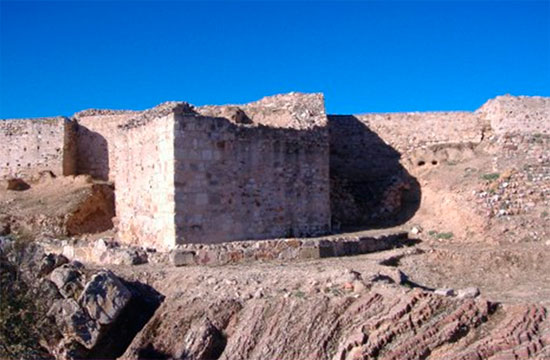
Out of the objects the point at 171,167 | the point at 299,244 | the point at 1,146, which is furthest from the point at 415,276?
the point at 1,146

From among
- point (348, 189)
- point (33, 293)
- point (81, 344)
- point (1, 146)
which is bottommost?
point (81, 344)

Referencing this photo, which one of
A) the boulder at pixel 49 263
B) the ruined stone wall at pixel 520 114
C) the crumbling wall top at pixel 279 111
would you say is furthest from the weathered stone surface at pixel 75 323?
the ruined stone wall at pixel 520 114

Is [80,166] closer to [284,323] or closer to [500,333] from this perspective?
[284,323]

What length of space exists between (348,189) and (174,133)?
8598 millimetres

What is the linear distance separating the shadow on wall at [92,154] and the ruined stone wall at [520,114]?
16025 mm

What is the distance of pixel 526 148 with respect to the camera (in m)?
Answer: 18.6

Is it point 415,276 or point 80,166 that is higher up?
point 80,166

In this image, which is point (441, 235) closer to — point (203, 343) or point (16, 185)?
point (203, 343)

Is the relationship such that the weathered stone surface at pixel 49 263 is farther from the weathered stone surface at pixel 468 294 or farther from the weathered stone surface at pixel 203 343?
the weathered stone surface at pixel 468 294

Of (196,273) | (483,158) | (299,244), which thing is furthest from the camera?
(483,158)

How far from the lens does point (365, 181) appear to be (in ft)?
70.7

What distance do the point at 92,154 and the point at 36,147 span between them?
233 cm

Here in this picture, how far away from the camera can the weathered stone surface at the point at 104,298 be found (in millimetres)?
9523

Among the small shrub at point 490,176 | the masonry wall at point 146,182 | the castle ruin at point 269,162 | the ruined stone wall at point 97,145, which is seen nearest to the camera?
the masonry wall at point 146,182
